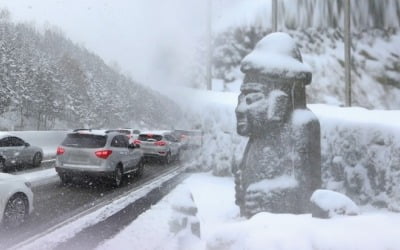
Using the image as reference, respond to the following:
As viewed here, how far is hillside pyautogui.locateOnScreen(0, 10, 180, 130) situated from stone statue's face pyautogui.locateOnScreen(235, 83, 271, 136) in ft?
160

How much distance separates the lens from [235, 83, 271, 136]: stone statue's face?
6531mm

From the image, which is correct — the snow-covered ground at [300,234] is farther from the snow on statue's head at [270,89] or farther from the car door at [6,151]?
the car door at [6,151]

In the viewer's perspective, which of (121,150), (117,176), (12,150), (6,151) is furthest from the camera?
(12,150)

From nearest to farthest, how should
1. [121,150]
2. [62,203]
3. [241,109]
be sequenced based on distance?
1. [241,109]
2. [62,203]
3. [121,150]

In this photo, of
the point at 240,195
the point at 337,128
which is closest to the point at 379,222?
the point at 240,195

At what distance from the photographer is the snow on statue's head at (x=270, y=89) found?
649 cm

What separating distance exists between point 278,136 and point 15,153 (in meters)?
13.2

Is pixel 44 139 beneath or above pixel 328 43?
beneath

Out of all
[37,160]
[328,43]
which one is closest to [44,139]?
[37,160]

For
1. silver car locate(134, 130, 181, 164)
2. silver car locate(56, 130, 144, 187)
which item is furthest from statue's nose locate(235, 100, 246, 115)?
silver car locate(134, 130, 181, 164)

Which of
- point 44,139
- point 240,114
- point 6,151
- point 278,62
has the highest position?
point 278,62

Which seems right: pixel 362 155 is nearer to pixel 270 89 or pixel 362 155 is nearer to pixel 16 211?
pixel 270 89

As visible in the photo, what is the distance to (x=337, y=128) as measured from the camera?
8.51 metres

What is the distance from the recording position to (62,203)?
9953 mm
